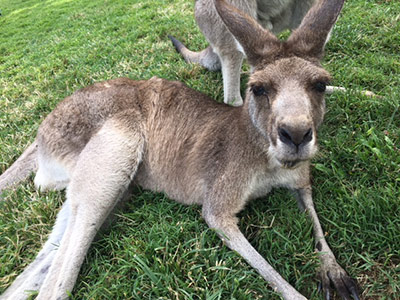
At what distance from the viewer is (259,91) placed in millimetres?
2643

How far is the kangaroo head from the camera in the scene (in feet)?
7.12

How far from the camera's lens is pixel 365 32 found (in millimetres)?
4875

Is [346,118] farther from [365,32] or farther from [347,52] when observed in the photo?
[365,32]

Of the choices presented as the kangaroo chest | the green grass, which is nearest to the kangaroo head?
the kangaroo chest

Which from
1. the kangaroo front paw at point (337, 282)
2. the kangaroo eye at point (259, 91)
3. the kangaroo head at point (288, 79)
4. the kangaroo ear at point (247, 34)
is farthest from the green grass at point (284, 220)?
the kangaroo ear at point (247, 34)

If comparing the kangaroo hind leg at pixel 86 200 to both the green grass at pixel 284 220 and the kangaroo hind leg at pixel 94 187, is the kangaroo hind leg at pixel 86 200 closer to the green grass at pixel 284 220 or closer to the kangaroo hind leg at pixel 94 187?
the kangaroo hind leg at pixel 94 187

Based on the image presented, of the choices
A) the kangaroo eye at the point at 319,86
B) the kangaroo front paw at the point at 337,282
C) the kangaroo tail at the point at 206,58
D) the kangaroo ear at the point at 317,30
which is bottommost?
the kangaroo front paw at the point at 337,282

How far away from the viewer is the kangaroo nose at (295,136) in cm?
209

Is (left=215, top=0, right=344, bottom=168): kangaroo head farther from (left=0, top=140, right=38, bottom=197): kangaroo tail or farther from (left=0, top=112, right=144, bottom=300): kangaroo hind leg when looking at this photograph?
(left=0, top=140, right=38, bottom=197): kangaroo tail

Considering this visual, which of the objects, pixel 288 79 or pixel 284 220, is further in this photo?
pixel 284 220

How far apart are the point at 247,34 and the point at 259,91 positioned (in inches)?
20.0

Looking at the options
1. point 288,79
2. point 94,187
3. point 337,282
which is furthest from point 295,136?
point 94,187

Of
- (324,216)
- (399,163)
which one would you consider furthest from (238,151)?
(399,163)

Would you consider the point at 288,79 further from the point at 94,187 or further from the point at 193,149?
the point at 94,187
